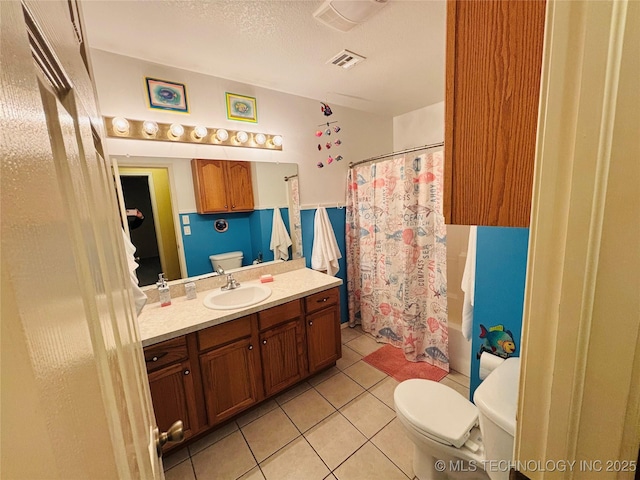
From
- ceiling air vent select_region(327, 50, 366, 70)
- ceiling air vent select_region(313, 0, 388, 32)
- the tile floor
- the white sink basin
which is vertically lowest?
the tile floor

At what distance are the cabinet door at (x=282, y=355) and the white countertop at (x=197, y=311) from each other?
0.21 meters

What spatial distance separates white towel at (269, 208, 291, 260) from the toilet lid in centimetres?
142

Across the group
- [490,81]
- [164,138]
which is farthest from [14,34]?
[164,138]

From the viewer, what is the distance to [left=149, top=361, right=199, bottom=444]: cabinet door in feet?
4.61

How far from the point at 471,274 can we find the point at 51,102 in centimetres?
174

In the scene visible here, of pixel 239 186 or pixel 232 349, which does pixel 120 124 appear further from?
pixel 232 349

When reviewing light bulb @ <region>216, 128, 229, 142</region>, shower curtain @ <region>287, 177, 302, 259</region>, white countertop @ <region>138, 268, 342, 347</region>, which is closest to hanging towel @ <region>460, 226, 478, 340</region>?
white countertop @ <region>138, 268, 342, 347</region>

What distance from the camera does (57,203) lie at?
0.23 m

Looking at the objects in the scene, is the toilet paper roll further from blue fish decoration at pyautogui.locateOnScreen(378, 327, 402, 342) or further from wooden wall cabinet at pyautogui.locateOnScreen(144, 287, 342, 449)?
blue fish decoration at pyautogui.locateOnScreen(378, 327, 402, 342)

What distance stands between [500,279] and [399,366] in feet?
4.46

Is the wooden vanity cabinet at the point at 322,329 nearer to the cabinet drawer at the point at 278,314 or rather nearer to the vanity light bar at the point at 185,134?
the cabinet drawer at the point at 278,314

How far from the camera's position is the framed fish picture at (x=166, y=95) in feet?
5.65

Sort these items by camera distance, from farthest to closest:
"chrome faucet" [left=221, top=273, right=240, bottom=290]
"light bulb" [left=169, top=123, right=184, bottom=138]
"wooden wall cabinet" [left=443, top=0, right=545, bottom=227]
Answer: "chrome faucet" [left=221, top=273, right=240, bottom=290]
"light bulb" [left=169, top=123, right=184, bottom=138]
"wooden wall cabinet" [left=443, top=0, right=545, bottom=227]

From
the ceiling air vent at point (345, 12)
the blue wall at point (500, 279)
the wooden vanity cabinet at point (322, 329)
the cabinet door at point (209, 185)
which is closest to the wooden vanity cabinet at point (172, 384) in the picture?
the wooden vanity cabinet at point (322, 329)
